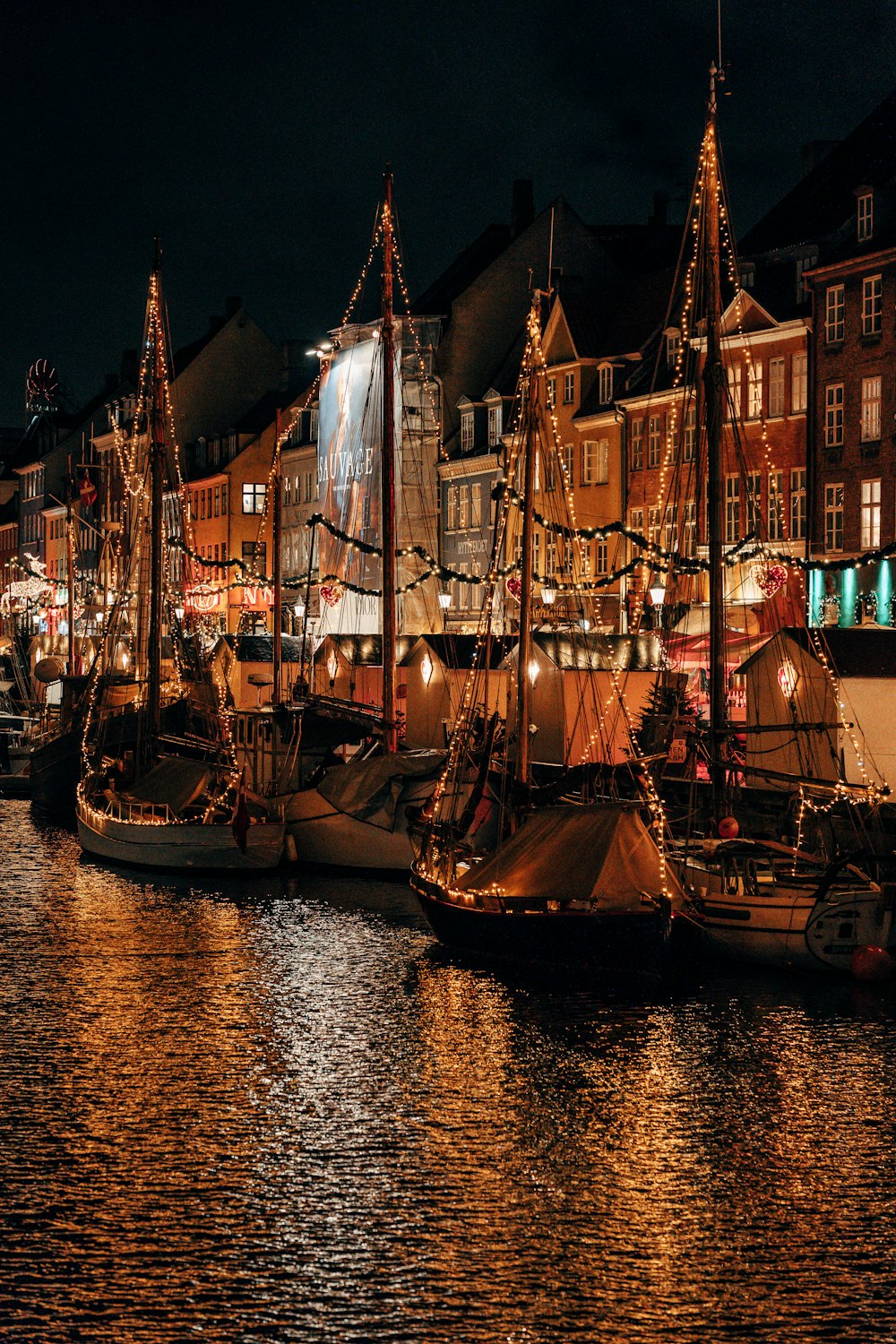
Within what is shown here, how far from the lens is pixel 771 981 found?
28891mm

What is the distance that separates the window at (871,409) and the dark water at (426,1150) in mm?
27030

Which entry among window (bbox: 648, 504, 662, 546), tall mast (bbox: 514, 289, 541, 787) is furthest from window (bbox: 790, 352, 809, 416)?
tall mast (bbox: 514, 289, 541, 787)

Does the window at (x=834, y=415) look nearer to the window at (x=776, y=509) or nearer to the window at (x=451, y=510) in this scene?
the window at (x=776, y=509)

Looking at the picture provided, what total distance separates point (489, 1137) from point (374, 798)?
19.3m

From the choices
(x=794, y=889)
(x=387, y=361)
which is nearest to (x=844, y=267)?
(x=387, y=361)

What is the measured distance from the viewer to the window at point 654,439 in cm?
6475

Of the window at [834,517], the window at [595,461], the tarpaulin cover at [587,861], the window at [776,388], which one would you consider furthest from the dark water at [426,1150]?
the window at [595,461]

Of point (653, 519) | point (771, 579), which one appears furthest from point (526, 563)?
point (653, 519)

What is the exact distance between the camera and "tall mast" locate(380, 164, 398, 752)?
138 feet

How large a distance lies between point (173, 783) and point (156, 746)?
6.27 metres

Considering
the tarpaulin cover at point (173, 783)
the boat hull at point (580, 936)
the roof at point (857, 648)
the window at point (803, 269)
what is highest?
the window at point (803, 269)

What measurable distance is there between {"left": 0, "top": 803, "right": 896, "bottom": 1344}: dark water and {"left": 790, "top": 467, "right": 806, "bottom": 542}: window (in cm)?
2774

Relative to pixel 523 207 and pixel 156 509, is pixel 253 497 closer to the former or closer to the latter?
pixel 523 207

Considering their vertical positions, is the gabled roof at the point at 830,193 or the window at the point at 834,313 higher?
the gabled roof at the point at 830,193
